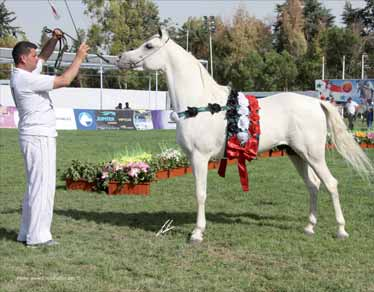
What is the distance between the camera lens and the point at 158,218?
811 centimetres

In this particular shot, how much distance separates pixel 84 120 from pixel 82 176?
21014 mm

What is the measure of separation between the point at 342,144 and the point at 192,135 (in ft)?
7.27

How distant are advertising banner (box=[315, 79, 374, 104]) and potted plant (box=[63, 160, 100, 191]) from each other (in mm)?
34090

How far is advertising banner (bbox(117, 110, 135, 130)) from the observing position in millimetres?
31453

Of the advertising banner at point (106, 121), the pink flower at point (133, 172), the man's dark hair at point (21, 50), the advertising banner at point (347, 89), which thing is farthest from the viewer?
the advertising banner at point (347, 89)

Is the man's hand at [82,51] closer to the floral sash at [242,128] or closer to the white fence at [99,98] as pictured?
the floral sash at [242,128]

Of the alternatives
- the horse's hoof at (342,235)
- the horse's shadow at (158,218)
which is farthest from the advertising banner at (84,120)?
the horse's hoof at (342,235)

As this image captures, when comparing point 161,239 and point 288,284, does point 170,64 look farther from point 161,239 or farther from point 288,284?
point 288,284

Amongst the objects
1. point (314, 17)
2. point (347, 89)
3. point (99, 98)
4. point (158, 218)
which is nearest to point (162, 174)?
point (158, 218)

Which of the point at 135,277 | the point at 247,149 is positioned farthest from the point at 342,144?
the point at 135,277

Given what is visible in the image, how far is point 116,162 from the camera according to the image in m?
10.2

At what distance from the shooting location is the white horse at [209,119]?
673 centimetres

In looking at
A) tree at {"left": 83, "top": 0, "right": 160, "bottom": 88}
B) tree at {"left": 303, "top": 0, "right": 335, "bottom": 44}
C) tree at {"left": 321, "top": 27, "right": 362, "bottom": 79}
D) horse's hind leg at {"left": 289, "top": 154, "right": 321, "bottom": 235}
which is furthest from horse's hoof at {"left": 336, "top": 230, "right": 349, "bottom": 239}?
tree at {"left": 303, "top": 0, "right": 335, "bottom": 44}

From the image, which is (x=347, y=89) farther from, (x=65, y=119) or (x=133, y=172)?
(x=133, y=172)
